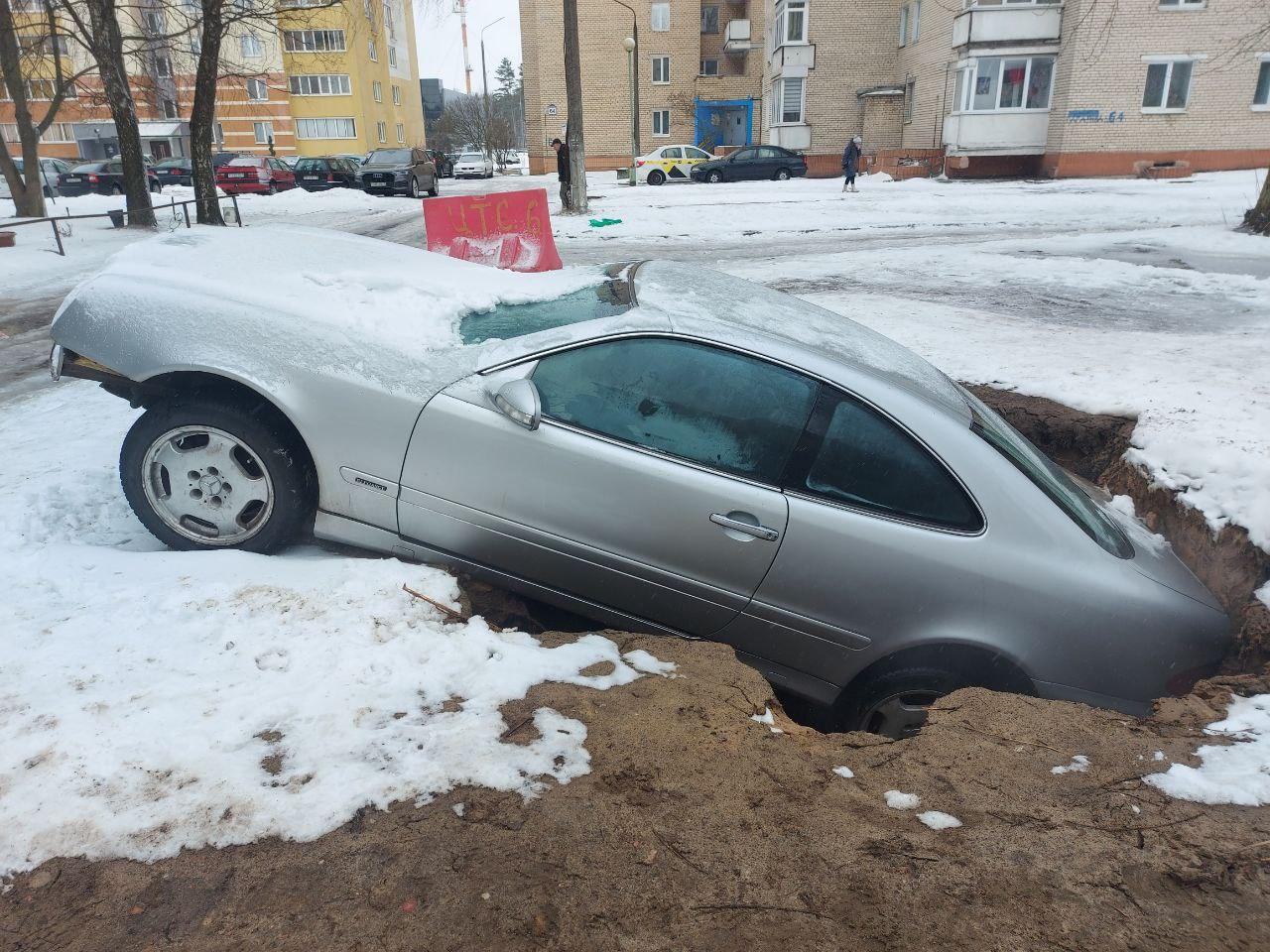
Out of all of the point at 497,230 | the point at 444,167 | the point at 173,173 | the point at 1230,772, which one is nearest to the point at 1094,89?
the point at 497,230

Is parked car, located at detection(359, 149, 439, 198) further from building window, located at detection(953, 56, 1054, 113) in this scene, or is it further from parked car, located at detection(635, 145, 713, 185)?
building window, located at detection(953, 56, 1054, 113)

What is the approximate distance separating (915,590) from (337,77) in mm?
63647

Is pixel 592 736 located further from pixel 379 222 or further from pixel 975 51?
pixel 975 51

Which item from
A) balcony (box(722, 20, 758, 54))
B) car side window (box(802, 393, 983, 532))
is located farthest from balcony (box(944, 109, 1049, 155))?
car side window (box(802, 393, 983, 532))

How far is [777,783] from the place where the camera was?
2.23m

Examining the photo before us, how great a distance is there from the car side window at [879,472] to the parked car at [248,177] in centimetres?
3286

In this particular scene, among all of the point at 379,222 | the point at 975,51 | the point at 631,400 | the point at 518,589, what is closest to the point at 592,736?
the point at 518,589

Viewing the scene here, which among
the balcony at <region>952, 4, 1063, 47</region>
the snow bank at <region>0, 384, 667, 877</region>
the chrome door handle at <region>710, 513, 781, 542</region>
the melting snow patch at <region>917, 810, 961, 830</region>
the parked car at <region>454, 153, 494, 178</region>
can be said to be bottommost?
the melting snow patch at <region>917, 810, 961, 830</region>

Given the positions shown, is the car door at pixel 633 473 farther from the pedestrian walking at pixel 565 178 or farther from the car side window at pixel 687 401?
the pedestrian walking at pixel 565 178

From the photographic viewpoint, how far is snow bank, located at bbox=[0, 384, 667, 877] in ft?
6.61

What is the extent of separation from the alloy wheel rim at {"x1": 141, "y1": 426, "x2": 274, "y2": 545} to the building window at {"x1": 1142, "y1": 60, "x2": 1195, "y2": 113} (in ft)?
108

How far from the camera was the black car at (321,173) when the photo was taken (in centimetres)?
3189

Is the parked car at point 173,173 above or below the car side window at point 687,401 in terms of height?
above

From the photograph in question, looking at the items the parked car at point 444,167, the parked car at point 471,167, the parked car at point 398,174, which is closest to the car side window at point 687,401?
the parked car at point 398,174
